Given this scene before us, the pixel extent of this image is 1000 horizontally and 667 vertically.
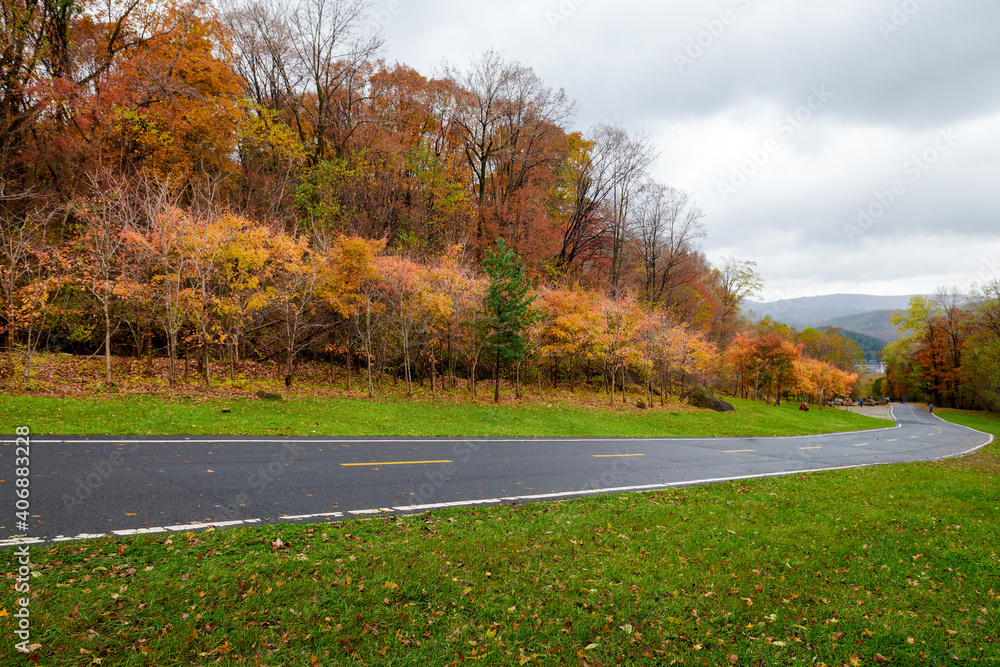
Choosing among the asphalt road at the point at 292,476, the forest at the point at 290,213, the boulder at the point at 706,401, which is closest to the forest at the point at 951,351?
the boulder at the point at 706,401

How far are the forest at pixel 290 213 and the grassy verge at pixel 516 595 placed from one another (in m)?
14.4

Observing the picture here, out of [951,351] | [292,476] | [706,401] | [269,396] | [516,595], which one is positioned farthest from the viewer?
[951,351]

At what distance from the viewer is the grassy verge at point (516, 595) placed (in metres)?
3.84

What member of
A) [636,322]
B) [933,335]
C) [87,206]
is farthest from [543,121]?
[933,335]

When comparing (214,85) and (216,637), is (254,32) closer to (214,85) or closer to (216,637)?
(214,85)

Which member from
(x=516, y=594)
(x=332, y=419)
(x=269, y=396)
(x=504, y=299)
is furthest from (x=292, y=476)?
(x=504, y=299)

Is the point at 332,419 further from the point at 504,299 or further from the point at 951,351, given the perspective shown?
the point at 951,351

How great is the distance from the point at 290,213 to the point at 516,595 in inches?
919

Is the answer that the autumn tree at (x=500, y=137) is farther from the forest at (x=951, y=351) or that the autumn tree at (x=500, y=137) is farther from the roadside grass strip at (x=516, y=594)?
the forest at (x=951, y=351)

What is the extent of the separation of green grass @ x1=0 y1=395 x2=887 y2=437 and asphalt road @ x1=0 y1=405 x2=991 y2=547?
1046 mm

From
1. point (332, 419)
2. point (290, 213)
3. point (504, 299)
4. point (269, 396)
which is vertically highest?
point (290, 213)

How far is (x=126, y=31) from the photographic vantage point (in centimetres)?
2277

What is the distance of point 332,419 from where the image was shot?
14.8 m

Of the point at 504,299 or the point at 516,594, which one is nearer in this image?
the point at 516,594
